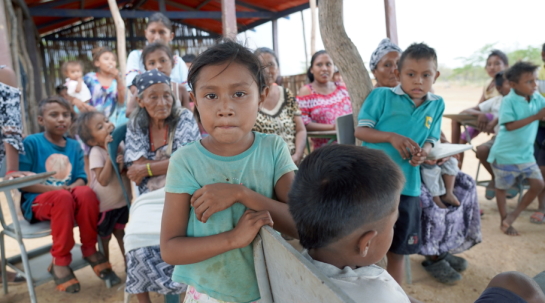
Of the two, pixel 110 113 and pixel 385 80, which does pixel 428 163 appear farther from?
pixel 110 113

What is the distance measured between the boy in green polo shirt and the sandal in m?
4.04

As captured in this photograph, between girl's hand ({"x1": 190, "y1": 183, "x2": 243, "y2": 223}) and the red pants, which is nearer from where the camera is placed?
girl's hand ({"x1": 190, "y1": 183, "x2": 243, "y2": 223})

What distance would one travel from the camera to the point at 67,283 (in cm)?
297

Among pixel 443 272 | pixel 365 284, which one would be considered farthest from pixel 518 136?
pixel 365 284

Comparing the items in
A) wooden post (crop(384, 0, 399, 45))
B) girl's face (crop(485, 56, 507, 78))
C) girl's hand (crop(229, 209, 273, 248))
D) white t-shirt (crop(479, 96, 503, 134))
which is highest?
wooden post (crop(384, 0, 399, 45))

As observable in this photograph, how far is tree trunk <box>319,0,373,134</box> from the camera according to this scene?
98.3 inches

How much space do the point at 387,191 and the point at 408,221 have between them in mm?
1484

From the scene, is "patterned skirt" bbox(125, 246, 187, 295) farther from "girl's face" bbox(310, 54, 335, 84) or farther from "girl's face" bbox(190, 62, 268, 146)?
"girl's face" bbox(310, 54, 335, 84)

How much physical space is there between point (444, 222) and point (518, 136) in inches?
77.9

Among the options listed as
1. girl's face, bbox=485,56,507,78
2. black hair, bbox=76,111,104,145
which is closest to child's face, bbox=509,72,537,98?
girl's face, bbox=485,56,507,78

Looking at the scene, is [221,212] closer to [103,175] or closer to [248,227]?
[248,227]

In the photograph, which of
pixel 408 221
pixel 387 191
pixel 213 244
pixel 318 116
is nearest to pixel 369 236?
pixel 387 191

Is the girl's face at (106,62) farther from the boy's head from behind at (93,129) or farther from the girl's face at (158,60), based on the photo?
the boy's head from behind at (93,129)

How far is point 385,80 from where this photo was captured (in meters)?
3.03
